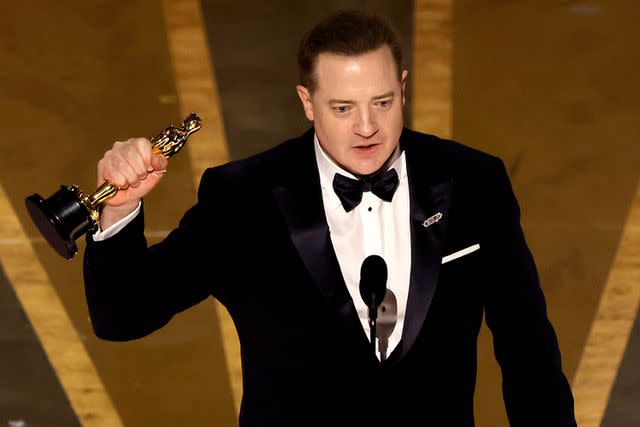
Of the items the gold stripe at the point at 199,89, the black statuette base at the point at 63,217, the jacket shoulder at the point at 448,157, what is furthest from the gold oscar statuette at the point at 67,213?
the gold stripe at the point at 199,89

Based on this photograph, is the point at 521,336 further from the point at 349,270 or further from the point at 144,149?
the point at 144,149

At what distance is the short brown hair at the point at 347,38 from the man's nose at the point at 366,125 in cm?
11

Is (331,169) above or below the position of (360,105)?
below

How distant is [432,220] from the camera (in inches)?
78.7

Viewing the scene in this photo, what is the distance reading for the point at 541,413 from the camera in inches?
76.0

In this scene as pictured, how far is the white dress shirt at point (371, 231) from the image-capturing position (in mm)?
2010

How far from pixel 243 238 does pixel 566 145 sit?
167cm

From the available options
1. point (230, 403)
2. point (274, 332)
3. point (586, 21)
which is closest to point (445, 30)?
point (586, 21)

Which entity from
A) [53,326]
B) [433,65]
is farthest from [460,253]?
[53,326]

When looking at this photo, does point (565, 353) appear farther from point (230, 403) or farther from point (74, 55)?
point (74, 55)

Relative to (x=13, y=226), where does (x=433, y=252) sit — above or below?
above

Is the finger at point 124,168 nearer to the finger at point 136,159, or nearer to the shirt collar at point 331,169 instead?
the finger at point 136,159

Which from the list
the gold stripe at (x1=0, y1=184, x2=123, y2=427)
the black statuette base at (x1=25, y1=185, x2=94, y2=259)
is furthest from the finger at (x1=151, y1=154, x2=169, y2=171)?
the gold stripe at (x1=0, y1=184, x2=123, y2=427)

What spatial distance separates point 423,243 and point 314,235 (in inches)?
8.3
